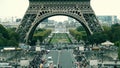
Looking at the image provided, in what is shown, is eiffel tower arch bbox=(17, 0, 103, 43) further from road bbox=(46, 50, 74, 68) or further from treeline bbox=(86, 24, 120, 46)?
road bbox=(46, 50, 74, 68)

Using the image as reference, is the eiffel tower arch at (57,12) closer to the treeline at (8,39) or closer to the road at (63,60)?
the treeline at (8,39)

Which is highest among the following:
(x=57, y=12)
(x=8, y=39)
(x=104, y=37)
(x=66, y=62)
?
(x=57, y=12)

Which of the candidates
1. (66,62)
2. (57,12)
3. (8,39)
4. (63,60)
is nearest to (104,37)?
(57,12)

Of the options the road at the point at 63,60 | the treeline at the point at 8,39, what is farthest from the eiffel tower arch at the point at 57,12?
the road at the point at 63,60

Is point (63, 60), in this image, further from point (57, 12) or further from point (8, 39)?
point (8, 39)

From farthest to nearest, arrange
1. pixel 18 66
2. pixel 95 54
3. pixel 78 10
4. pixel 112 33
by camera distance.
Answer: pixel 112 33
pixel 78 10
pixel 95 54
pixel 18 66

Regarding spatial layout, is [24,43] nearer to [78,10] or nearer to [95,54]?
[78,10]

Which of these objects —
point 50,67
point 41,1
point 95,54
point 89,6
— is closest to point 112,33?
point 89,6

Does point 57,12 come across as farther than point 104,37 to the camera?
No

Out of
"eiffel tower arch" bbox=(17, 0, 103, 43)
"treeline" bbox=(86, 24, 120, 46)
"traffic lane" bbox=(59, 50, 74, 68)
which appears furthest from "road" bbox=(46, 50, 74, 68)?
"treeline" bbox=(86, 24, 120, 46)
